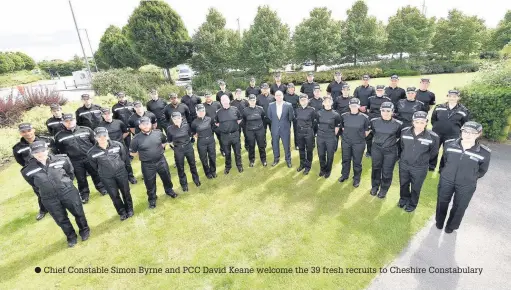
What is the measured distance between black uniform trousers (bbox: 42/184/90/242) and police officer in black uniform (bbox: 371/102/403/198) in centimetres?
604

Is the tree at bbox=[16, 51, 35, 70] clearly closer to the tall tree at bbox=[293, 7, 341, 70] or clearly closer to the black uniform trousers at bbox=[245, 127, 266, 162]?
the tall tree at bbox=[293, 7, 341, 70]

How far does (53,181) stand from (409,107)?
788 centimetres

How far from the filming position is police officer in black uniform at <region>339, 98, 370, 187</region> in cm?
593

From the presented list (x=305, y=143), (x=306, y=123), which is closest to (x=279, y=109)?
(x=306, y=123)

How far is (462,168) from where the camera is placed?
4324mm

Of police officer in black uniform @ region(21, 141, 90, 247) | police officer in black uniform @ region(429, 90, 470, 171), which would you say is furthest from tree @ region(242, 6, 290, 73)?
police officer in black uniform @ region(21, 141, 90, 247)

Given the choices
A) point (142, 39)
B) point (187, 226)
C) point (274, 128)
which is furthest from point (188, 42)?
point (187, 226)

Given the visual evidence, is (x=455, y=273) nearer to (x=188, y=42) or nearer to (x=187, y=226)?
(x=187, y=226)

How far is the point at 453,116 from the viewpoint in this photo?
6.24 metres

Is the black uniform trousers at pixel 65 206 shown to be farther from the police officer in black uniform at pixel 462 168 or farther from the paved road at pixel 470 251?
the police officer in black uniform at pixel 462 168

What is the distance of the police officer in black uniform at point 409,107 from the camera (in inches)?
262

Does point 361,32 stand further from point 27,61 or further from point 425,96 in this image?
point 27,61

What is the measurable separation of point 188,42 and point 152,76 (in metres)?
4.14

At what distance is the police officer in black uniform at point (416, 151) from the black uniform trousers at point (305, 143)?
218 cm
